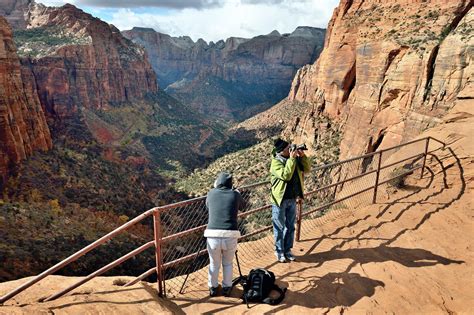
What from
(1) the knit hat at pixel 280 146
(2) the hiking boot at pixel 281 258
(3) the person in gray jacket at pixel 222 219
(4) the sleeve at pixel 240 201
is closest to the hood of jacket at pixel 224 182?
(3) the person in gray jacket at pixel 222 219

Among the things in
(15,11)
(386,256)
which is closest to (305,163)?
(386,256)

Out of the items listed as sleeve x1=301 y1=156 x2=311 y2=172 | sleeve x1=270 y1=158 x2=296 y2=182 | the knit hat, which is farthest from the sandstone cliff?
sleeve x1=301 y1=156 x2=311 y2=172

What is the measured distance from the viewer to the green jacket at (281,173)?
20.0 feet

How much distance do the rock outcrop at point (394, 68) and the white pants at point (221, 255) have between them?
12.6 m

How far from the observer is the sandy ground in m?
5.14

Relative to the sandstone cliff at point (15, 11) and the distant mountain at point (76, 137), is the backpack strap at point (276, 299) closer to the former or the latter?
the distant mountain at point (76, 137)

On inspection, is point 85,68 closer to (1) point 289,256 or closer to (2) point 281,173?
(1) point 289,256

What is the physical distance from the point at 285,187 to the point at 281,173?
34 centimetres

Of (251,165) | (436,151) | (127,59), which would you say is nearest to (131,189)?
(251,165)

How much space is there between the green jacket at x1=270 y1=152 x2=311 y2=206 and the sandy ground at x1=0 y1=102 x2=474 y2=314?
60.9 inches

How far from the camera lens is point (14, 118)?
2639 cm

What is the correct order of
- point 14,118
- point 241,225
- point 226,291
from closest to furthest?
point 226,291 → point 241,225 → point 14,118

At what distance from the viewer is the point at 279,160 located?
6.34 meters

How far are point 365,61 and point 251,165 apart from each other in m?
16.8
